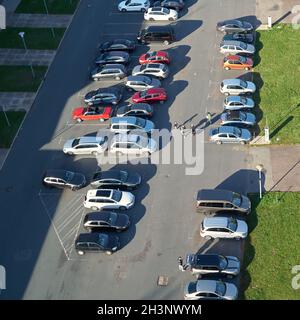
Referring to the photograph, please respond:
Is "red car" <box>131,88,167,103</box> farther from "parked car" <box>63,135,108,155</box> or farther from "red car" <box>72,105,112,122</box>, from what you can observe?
"parked car" <box>63,135,108,155</box>

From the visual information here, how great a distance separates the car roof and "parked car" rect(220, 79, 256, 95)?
13.6 metres

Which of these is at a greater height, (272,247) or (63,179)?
(63,179)

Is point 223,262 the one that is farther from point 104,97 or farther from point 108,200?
point 104,97

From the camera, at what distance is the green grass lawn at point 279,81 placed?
48.4m

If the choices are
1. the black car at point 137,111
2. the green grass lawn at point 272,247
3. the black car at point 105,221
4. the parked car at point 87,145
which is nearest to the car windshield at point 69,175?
the parked car at point 87,145

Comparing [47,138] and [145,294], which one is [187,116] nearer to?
[47,138]

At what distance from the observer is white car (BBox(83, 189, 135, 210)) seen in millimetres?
42344

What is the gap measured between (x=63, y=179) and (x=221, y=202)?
519 inches

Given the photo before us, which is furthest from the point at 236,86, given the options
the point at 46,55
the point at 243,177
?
the point at 46,55

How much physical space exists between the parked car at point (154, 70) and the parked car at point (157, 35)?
18.7 ft

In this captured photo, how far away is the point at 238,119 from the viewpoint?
4816 centimetres

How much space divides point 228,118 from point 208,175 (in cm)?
648

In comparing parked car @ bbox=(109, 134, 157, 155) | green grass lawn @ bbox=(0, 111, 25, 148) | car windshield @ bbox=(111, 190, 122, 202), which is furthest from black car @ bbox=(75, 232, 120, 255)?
green grass lawn @ bbox=(0, 111, 25, 148)

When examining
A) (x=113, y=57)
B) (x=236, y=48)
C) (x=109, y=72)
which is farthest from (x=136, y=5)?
(x=236, y=48)
